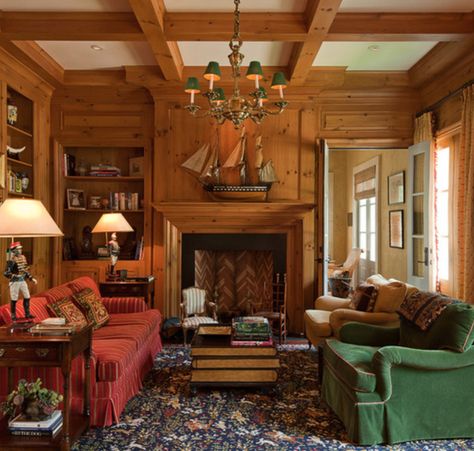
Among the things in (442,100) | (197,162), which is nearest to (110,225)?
(197,162)

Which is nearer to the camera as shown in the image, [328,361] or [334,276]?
[328,361]

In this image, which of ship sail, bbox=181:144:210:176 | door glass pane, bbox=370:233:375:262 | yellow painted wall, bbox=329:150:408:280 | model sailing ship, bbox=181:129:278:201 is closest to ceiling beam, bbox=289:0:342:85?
model sailing ship, bbox=181:129:278:201

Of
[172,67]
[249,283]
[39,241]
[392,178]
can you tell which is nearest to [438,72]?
[392,178]

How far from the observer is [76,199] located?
18.7ft

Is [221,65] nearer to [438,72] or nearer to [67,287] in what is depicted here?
[438,72]

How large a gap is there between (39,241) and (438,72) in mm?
4934

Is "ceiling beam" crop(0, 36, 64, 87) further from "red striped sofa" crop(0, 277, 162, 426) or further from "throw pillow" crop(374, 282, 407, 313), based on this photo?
"throw pillow" crop(374, 282, 407, 313)

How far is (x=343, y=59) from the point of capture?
4887 millimetres

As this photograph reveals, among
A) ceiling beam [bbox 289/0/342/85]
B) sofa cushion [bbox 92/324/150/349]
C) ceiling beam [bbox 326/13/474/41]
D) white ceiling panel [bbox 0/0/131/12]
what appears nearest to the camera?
ceiling beam [bbox 289/0/342/85]

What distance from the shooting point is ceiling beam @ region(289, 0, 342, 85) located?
3338 millimetres

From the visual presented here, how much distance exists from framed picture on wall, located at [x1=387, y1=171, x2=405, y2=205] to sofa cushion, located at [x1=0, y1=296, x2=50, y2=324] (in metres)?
5.13

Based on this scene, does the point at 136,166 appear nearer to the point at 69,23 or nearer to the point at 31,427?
the point at 69,23

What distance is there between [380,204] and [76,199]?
492cm

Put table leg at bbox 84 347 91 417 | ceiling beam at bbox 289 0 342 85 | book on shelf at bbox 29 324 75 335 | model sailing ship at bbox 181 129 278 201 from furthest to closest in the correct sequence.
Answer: model sailing ship at bbox 181 129 278 201 < ceiling beam at bbox 289 0 342 85 < table leg at bbox 84 347 91 417 < book on shelf at bbox 29 324 75 335
